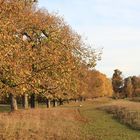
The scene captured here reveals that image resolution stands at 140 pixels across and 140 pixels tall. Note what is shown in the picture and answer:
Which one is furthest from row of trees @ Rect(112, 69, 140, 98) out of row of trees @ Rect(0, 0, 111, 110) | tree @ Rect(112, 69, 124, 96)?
row of trees @ Rect(0, 0, 111, 110)

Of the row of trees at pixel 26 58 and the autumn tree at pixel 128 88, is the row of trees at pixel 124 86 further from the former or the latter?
the row of trees at pixel 26 58

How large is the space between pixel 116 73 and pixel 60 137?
544 feet

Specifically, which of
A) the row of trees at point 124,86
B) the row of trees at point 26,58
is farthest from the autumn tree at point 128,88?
the row of trees at point 26,58

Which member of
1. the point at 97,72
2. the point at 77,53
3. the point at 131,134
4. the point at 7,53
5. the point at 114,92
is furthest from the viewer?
the point at 114,92

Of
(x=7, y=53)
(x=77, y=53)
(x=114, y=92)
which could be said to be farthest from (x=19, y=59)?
(x=114, y=92)

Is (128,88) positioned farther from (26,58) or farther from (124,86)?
(26,58)

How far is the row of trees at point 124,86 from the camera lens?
182m

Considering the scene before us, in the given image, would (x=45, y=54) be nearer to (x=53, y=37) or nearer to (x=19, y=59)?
(x=53, y=37)

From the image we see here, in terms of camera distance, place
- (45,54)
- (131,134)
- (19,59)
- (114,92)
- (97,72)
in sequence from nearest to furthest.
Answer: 1. (19,59)
2. (45,54)
3. (131,134)
4. (97,72)
5. (114,92)

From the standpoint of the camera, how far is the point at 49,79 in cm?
2456

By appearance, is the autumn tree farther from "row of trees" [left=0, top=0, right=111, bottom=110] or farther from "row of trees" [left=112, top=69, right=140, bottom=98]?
"row of trees" [left=0, top=0, right=111, bottom=110]

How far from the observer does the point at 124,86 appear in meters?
186

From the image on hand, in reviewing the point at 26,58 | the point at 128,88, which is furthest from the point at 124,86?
the point at 26,58

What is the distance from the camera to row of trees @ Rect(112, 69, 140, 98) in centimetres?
18238
